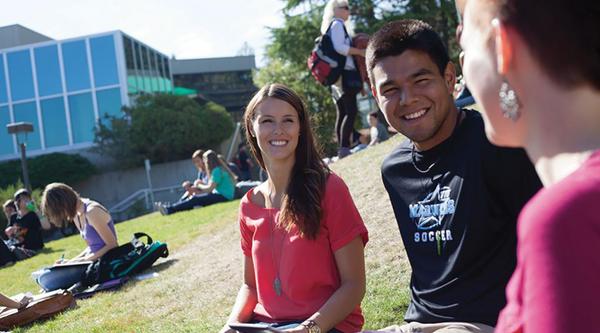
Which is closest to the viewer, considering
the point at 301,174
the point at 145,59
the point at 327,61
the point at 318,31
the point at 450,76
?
the point at 450,76

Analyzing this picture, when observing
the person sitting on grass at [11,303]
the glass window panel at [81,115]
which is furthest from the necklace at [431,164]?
the glass window panel at [81,115]

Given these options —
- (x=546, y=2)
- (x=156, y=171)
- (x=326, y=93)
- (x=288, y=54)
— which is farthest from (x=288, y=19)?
(x=546, y=2)

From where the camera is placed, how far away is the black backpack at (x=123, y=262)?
8.17m

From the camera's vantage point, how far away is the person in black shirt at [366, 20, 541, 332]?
8.81 ft

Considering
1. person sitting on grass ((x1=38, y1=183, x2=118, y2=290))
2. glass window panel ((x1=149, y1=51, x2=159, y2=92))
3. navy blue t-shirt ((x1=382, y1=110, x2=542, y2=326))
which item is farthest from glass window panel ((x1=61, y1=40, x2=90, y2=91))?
navy blue t-shirt ((x1=382, y1=110, x2=542, y2=326))

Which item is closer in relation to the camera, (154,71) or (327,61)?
(327,61)

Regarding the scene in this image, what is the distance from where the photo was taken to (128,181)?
31375 millimetres

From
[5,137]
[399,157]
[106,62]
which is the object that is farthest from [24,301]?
[5,137]

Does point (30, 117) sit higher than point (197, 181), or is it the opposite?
point (30, 117)

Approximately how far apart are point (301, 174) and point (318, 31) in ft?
70.3

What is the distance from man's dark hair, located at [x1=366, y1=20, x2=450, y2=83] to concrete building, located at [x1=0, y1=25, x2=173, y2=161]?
111ft

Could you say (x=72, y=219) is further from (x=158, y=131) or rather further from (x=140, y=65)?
(x=140, y=65)

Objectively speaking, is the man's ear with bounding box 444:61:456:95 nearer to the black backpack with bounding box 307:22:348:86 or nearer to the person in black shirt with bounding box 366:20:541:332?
the person in black shirt with bounding box 366:20:541:332

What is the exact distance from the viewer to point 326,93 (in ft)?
86.6
